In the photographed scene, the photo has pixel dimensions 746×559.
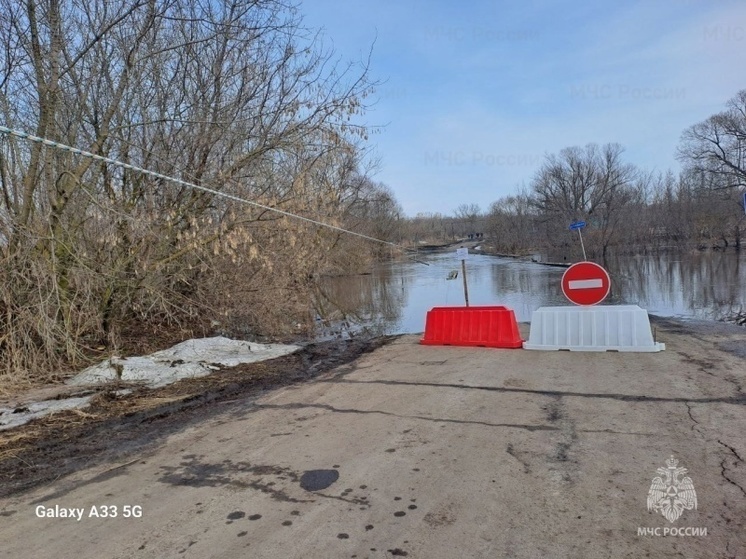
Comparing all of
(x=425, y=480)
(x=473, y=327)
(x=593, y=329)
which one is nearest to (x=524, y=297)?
(x=473, y=327)

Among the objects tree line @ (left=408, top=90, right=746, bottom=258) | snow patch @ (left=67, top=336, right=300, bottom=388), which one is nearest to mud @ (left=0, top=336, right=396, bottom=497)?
snow patch @ (left=67, top=336, right=300, bottom=388)

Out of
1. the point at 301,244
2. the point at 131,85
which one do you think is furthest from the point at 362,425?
the point at 301,244

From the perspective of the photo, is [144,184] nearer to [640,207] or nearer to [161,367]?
[161,367]

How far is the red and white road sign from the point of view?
770 centimetres

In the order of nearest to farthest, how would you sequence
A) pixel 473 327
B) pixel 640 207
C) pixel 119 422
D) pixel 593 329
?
pixel 119 422, pixel 593 329, pixel 473 327, pixel 640 207

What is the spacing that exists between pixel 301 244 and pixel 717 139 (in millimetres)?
61839

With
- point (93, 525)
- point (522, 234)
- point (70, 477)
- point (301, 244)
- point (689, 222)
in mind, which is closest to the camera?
point (93, 525)

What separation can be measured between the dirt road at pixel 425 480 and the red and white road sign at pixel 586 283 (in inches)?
79.5

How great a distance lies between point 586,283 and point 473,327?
6.41 feet

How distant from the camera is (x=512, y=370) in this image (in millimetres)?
6676

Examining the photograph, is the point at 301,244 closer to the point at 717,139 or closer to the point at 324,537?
the point at 324,537

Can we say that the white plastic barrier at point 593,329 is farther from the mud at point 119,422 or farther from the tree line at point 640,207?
the tree line at point 640,207

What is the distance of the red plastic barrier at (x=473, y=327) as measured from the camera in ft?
27.5

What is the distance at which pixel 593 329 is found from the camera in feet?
25.6
